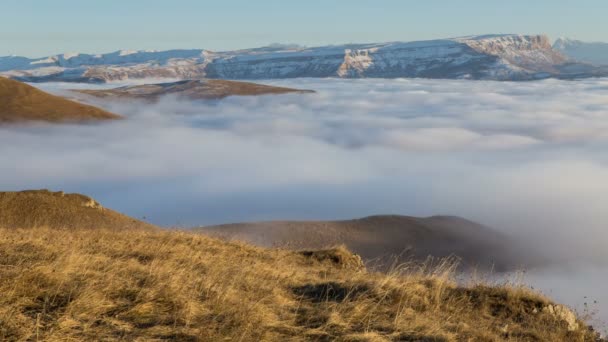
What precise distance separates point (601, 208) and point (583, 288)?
10661 cm

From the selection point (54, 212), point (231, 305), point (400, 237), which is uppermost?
point (231, 305)

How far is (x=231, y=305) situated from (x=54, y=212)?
2889 centimetres

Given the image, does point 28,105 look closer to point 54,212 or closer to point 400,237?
point 400,237

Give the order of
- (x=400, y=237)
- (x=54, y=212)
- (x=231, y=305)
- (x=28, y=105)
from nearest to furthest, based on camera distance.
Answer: (x=231, y=305), (x=54, y=212), (x=400, y=237), (x=28, y=105)

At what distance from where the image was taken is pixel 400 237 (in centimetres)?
7612

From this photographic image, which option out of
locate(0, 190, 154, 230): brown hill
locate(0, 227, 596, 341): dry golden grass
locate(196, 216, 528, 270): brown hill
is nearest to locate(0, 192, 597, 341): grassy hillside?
locate(0, 227, 596, 341): dry golden grass

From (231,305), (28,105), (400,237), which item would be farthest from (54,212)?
(28,105)

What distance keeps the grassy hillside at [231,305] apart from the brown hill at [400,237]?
44800mm

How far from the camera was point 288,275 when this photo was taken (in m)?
10.5

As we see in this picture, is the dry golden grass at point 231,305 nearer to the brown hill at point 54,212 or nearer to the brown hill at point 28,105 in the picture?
the brown hill at point 54,212

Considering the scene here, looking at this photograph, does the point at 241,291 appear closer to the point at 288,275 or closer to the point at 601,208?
the point at 288,275

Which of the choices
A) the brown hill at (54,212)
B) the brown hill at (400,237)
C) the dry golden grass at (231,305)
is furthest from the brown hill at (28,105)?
the dry golden grass at (231,305)

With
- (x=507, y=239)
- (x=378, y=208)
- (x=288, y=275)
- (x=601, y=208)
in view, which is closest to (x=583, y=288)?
(x=507, y=239)

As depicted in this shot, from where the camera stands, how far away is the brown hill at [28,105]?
16462 centimetres
